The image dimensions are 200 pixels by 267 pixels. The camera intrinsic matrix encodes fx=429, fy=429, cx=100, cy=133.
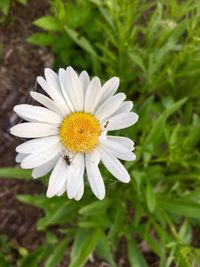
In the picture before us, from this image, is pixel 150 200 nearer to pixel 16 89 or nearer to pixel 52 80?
pixel 52 80

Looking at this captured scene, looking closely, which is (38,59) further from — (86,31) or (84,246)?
(84,246)

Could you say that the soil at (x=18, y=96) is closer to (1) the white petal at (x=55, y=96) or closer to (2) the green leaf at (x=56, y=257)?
(2) the green leaf at (x=56, y=257)

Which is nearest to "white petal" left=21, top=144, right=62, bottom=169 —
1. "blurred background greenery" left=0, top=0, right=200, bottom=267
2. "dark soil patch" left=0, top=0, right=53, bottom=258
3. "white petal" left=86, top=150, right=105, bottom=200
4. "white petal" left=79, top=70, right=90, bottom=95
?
"white petal" left=86, top=150, right=105, bottom=200

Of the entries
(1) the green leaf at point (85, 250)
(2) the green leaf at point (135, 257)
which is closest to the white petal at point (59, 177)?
(1) the green leaf at point (85, 250)

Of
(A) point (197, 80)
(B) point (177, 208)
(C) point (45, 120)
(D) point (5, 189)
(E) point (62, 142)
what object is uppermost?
(C) point (45, 120)

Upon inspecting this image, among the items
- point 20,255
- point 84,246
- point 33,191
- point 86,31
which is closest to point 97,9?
point 86,31

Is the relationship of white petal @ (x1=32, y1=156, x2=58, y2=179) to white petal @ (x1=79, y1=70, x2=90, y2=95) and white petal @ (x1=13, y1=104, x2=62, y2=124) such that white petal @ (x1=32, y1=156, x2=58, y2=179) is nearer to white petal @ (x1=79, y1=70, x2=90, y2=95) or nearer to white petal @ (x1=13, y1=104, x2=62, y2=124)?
white petal @ (x1=13, y1=104, x2=62, y2=124)
